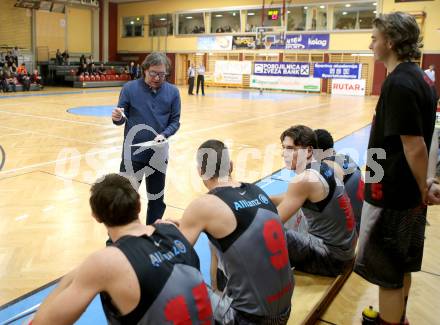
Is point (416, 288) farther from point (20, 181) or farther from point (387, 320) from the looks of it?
point (20, 181)

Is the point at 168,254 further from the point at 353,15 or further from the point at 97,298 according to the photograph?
the point at 353,15

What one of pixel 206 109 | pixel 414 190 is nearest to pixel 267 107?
pixel 206 109

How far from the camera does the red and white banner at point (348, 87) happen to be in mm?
23609

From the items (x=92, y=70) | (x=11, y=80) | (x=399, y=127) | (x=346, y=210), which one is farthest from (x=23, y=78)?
(x=399, y=127)

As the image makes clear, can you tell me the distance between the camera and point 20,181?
20.2 feet

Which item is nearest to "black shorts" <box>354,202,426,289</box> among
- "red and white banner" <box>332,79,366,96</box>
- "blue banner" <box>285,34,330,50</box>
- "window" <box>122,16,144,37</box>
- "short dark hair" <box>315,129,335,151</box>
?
"short dark hair" <box>315,129,335,151</box>

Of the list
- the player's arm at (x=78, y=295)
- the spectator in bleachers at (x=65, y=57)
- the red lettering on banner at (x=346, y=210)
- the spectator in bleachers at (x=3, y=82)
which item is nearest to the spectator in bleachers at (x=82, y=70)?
the spectator in bleachers at (x=65, y=57)

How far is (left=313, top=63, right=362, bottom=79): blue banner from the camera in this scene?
23.2 metres

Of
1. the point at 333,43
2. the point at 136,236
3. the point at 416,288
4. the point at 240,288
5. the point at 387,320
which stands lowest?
the point at 416,288

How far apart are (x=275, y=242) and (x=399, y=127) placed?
2.72 ft

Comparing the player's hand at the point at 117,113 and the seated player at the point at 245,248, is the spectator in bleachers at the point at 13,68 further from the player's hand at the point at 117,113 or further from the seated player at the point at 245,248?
the seated player at the point at 245,248

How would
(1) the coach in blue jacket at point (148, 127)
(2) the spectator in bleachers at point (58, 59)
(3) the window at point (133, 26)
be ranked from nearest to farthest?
1. (1) the coach in blue jacket at point (148, 127)
2. (2) the spectator in bleachers at point (58, 59)
3. (3) the window at point (133, 26)

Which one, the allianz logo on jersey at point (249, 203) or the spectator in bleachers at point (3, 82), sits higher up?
the spectator in bleachers at point (3, 82)

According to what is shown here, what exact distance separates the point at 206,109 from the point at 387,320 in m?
13.6
